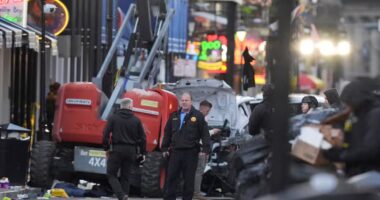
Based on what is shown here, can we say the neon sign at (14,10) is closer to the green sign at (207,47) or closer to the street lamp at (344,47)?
the green sign at (207,47)

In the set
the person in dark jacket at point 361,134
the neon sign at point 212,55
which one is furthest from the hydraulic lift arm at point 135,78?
the neon sign at point 212,55

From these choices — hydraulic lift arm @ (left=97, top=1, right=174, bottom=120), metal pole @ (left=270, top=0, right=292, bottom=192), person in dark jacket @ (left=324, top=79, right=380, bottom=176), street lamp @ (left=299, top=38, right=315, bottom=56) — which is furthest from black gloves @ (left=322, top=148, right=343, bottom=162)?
street lamp @ (left=299, top=38, right=315, bottom=56)

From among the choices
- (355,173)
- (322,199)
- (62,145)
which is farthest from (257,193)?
(62,145)

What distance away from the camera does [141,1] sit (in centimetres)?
1844

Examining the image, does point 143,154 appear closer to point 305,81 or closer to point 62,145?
point 62,145

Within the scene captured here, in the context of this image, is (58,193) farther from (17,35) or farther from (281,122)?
(281,122)

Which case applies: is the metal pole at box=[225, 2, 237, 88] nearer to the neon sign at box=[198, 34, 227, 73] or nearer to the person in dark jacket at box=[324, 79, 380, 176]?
the neon sign at box=[198, 34, 227, 73]

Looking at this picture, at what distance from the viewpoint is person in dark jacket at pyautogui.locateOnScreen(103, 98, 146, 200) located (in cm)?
1395

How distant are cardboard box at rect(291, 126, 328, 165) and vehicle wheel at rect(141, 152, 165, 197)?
7.43 meters

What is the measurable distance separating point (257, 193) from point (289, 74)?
7.34 feet

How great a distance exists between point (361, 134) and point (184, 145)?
5739 millimetres

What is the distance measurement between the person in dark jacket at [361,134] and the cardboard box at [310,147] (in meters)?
0.11

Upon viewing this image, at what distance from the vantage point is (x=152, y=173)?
15.3 meters

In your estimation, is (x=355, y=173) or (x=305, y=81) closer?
(x=355, y=173)
